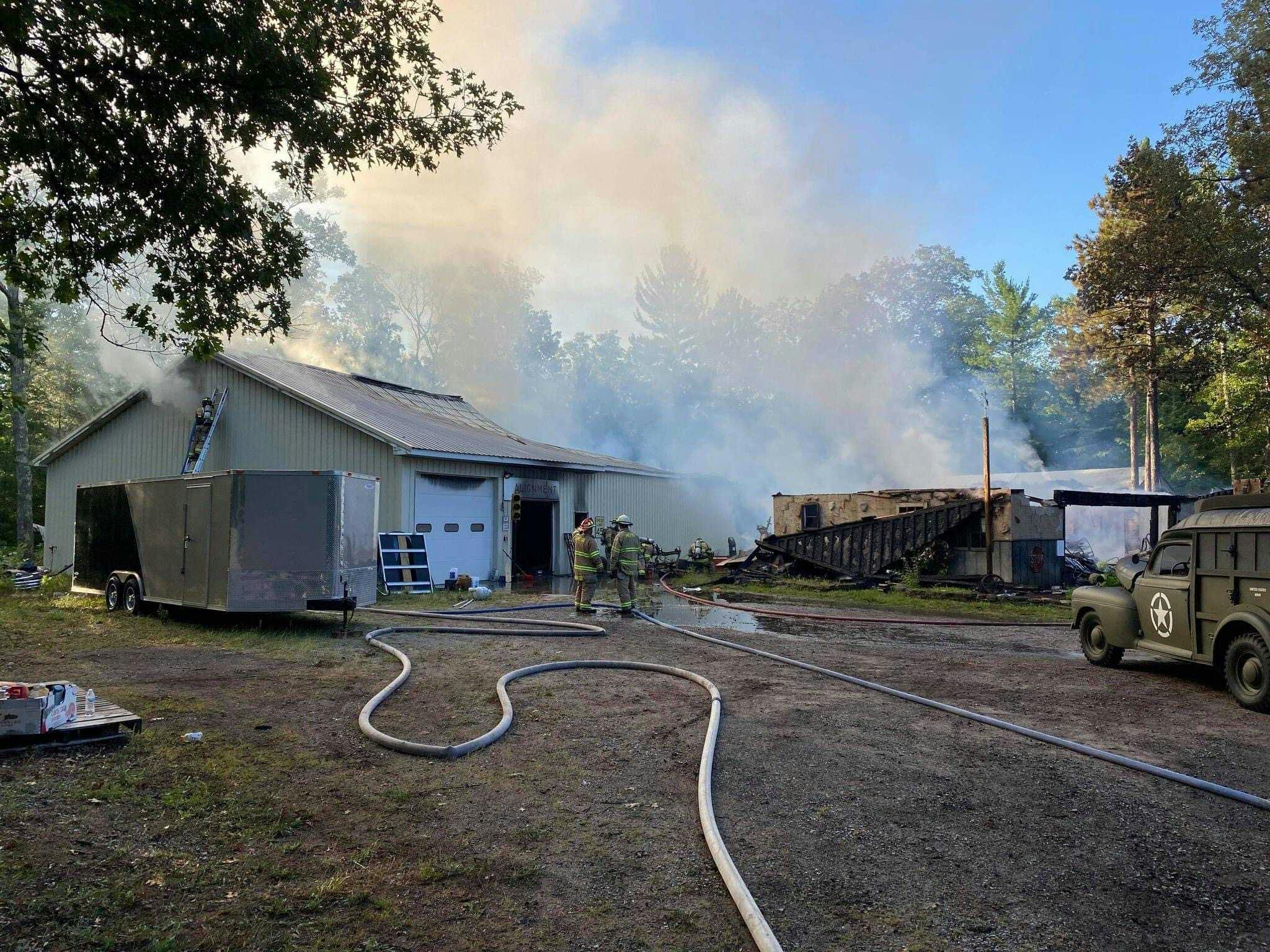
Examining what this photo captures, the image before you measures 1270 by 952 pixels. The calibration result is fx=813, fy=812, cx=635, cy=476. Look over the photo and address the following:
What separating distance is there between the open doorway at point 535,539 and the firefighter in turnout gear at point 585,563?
9159 mm

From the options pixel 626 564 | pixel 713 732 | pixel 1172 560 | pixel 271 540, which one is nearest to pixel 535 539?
pixel 626 564

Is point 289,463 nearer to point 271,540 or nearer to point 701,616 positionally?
point 271,540

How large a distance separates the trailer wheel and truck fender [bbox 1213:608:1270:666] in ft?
45.4

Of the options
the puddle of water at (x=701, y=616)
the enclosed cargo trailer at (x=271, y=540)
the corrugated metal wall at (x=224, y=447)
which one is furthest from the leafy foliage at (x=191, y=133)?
the corrugated metal wall at (x=224, y=447)

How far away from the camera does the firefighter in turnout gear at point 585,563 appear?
12.7 meters

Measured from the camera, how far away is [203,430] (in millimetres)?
20203

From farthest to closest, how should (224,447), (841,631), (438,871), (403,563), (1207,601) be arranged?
1. (224,447)
2. (403,563)
3. (841,631)
4. (1207,601)
5. (438,871)

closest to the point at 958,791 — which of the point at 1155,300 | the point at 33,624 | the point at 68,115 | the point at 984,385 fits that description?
the point at 68,115

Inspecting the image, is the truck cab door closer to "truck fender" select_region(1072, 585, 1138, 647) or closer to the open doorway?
"truck fender" select_region(1072, 585, 1138, 647)

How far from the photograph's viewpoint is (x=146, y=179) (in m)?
7.10


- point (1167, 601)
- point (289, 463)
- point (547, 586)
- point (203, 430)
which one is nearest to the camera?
point (1167, 601)

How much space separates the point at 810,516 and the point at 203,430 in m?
15.5

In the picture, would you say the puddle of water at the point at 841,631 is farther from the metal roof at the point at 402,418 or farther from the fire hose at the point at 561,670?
the metal roof at the point at 402,418

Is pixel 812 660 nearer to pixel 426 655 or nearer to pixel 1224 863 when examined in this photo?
pixel 426 655
